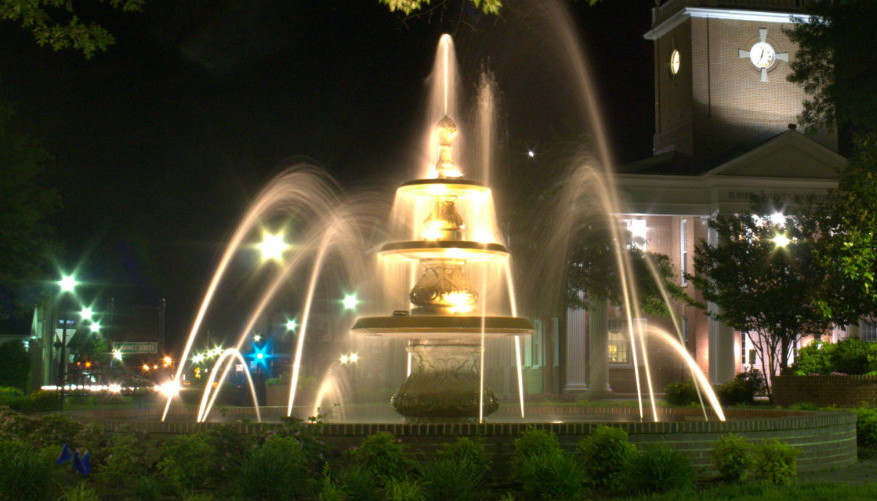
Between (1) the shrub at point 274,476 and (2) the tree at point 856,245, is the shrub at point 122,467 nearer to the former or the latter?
(1) the shrub at point 274,476

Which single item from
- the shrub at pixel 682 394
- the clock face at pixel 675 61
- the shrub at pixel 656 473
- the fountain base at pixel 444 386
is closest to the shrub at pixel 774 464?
the shrub at pixel 656 473

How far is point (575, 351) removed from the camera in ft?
164

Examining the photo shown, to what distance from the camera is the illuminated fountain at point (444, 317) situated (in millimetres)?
15133

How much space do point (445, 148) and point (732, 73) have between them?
46138 mm

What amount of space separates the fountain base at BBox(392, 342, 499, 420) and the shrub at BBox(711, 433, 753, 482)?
3471 millimetres

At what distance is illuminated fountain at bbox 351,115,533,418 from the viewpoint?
49.6 feet

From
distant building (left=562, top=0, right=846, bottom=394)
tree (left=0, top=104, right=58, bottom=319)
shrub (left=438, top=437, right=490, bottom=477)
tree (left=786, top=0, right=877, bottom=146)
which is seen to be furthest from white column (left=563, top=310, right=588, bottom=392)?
shrub (left=438, top=437, right=490, bottom=477)

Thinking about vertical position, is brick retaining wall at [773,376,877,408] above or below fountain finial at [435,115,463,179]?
below

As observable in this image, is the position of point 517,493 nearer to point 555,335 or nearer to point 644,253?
point 644,253

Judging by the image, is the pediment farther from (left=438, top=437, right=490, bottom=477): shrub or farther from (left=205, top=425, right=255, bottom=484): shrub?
(left=205, top=425, right=255, bottom=484): shrub

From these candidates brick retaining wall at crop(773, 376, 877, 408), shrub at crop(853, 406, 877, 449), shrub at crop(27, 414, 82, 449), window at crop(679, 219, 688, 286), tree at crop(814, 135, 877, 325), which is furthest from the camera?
window at crop(679, 219, 688, 286)

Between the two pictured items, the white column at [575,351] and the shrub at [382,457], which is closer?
the shrub at [382,457]

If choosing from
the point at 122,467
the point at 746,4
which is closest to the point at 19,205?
the point at 122,467

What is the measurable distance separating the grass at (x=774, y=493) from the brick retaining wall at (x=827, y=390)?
12.8m
